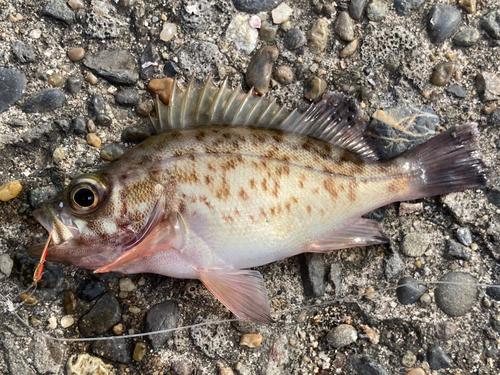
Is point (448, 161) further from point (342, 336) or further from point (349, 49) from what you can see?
point (342, 336)

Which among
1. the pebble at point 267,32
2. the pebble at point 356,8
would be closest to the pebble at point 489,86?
the pebble at point 356,8

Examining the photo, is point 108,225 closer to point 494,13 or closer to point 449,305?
point 449,305

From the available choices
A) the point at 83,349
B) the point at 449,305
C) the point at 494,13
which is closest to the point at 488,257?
the point at 449,305

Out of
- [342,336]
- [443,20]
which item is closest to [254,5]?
[443,20]

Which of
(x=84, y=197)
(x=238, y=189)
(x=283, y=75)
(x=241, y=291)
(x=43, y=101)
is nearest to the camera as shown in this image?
(x=84, y=197)

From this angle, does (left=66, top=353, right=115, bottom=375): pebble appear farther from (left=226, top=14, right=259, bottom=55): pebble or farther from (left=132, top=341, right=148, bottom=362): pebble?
(left=226, top=14, right=259, bottom=55): pebble

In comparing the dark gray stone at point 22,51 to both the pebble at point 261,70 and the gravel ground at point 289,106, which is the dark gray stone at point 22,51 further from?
the pebble at point 261,70
